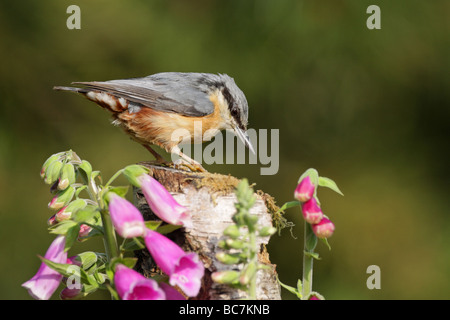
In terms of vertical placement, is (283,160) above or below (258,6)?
below

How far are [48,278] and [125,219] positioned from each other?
30 centimetres

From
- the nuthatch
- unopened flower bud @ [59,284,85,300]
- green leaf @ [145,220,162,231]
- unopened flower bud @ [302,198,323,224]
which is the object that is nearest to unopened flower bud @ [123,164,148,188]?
green leaf @ [145,220,162,231]

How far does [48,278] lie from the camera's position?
54.1 inches

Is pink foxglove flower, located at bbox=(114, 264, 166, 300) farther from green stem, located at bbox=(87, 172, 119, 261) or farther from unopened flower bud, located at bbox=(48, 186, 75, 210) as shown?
unopened flower bud, located at bbox=(48, 186, 75, 210)

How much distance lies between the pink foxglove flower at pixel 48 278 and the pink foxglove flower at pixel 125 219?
22 cm

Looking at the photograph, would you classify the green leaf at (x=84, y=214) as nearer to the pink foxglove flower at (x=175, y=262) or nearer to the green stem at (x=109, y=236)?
the green stem at (x=109, y=236)

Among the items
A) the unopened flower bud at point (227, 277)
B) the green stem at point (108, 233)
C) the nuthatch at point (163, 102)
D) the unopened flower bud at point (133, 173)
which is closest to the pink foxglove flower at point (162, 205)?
the unopened flower bud at point (133, 173)

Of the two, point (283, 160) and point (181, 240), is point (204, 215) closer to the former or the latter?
point (181, 240)

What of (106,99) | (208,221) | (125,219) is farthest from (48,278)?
(106,99)

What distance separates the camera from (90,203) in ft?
4.86

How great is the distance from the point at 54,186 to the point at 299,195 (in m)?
0.75

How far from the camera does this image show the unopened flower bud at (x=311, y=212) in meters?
1.35

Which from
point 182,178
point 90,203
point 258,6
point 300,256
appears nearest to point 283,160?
point 300,256

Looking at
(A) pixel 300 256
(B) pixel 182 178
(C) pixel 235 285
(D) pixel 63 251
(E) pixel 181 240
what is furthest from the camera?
(A) pixel 300 256
